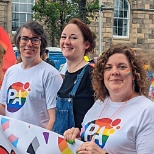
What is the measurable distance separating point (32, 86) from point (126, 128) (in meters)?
1.35

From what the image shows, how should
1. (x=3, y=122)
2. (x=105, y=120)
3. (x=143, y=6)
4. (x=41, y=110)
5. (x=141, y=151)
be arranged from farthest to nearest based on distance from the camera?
(x=143, y=6), (x=41, y=110), (x=3, y=122), (x=105, y=120), (x=141, y=151)

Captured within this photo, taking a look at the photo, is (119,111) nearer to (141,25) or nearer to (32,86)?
(32,86)

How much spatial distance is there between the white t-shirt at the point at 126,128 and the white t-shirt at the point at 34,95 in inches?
38.4

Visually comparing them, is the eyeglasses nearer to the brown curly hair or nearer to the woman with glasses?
the woman with glasses

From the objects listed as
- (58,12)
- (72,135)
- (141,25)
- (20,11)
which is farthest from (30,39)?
(141,25)

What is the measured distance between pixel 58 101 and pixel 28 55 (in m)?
0.54

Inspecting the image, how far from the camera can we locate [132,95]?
9.30ft

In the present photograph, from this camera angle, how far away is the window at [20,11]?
2419cm

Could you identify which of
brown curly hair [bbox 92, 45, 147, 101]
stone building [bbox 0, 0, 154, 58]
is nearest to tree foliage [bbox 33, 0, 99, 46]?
stone building [bbox 0, 0, 154, 58]

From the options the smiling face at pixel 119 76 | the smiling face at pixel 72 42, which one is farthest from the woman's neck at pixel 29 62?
the smiling face at pixel 119 76

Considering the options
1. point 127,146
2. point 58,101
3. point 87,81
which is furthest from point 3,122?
point 127,146

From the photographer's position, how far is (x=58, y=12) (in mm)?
20156

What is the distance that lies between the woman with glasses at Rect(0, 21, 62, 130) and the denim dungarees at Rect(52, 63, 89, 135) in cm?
12

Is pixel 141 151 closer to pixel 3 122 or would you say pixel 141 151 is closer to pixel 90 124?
pixel 90 124
